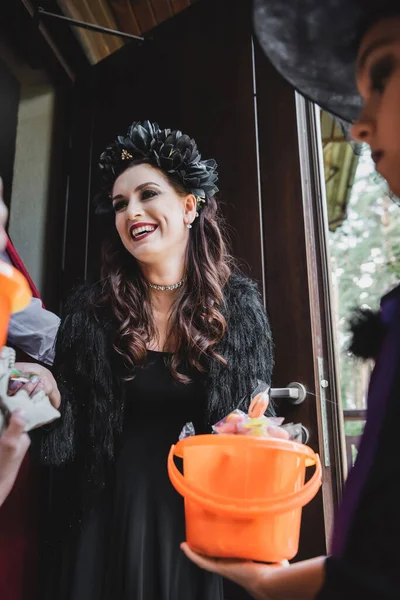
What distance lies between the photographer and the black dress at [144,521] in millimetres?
1091

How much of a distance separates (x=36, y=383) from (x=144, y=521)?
408 millimetres

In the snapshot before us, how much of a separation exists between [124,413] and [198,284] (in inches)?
13.5

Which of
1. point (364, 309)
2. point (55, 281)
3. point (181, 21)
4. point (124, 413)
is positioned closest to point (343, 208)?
point (181, 21)

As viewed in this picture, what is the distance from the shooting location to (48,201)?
1932mm

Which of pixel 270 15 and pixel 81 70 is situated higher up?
pixel 81 70

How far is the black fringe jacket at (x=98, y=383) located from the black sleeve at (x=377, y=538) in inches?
28.9

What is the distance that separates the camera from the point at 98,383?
3.91 ft

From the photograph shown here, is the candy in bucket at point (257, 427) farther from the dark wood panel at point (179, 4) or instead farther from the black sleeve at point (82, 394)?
the dark wood panel at point (179, 4)

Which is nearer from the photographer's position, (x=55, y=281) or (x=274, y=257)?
(x=274, y=257)

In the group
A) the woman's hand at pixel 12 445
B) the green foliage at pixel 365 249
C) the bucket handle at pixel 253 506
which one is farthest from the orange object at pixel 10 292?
the green foliage at pixel 365 249

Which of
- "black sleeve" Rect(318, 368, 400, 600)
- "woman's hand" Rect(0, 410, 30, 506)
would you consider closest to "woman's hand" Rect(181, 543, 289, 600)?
"black sleeve" Rect(318, 368, 400, 600)

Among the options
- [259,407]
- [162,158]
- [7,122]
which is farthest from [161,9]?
[259,407]

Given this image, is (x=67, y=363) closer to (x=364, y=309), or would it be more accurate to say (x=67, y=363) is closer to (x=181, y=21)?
(x=364, y=309)

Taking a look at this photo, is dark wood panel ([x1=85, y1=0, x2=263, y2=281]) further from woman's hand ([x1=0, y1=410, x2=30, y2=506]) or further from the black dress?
woman's hand ([x1=0, y1=410, x2=30, y2=506])
